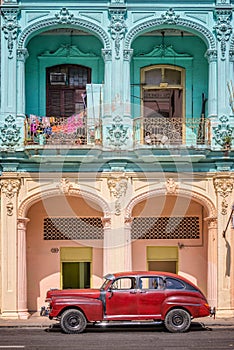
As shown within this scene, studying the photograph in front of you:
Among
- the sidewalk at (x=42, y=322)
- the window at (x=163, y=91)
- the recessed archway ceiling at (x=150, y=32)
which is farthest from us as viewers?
the window at (x=163, y=91)

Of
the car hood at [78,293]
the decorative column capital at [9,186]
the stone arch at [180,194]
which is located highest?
the decorative column capital at [9,186]

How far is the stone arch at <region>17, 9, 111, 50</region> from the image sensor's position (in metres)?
24.1

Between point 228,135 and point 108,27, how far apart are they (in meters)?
4.71

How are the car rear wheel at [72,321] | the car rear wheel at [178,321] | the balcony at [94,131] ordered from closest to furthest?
the car rear wheel at [72,321], the car rear wheel at [178,321], the balcony at [94,131]

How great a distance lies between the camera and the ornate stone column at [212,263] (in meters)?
24.1

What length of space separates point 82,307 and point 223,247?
560cm

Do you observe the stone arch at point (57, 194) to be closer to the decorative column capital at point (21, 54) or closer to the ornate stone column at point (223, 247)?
the ornate stone column at point (223, 247)

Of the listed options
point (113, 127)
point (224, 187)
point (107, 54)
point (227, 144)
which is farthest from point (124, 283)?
point (107, 54)

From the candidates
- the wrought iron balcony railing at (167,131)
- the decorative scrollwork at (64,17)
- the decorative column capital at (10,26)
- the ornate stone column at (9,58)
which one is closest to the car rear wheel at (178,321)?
the wrought iron balcony railing at (167,131)

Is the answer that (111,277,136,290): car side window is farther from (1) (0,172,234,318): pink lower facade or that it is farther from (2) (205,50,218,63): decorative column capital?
(2) (205,50,218,63): decorative column capital

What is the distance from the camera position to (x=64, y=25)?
79.6 feet

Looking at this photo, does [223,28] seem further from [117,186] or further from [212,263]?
[212,263]

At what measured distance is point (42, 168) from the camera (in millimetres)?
24062

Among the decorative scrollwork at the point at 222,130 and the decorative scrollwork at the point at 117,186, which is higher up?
the decorative scrollwork at the point at 222,130
